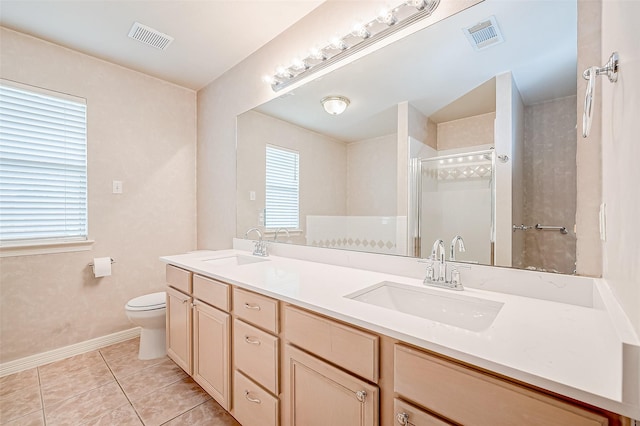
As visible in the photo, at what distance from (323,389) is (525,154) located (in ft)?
3.80

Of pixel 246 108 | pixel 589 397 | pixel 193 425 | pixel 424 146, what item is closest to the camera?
pixel 589 397

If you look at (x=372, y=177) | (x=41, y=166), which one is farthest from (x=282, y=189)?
(x=41, y=166)

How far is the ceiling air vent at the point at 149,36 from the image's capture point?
2.00m

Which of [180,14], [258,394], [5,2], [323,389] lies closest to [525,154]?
[323,389]

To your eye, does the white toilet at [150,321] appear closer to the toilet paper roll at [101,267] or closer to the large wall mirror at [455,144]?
the toilet paper roll at [101,267]

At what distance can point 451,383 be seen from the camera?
0.68m

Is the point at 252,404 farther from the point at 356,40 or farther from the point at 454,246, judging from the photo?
the point at 356,40

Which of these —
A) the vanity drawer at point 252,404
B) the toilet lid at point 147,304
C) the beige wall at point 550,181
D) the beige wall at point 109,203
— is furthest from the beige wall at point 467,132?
the beige wall at point 109,203

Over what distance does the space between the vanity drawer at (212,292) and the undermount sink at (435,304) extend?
0.70m

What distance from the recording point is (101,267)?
91.6 inches

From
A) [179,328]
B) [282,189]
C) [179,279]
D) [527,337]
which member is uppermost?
[282,189]

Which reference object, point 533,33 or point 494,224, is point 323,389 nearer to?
point 494,224

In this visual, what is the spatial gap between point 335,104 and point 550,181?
1.19 meters

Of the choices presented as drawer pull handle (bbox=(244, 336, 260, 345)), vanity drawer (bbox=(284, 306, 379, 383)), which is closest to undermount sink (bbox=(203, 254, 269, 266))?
drawer pull handle (bbox=(244, 336, 260, 345))
